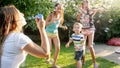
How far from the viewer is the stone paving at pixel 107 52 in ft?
30.1

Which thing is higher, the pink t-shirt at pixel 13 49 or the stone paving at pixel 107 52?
the pink t-shirt at pixel 13 49

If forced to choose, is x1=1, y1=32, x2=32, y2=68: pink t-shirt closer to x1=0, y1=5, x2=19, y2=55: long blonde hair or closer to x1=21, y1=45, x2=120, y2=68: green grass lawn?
x1=0, y1=5, x2=19, y2=55: long blonde hair

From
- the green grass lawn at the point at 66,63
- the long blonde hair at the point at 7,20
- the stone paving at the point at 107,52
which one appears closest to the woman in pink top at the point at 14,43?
the long blonde hair at the point at 7,20

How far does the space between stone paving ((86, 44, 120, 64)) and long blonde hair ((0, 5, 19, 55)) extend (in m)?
5.80

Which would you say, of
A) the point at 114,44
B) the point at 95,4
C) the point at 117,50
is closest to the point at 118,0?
the point at 95,4

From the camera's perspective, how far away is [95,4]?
41.2ft

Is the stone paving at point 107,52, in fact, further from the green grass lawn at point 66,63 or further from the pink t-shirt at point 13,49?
the pink t-shirt at point 13,49

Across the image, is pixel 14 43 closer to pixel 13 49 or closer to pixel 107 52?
pixel 13 49

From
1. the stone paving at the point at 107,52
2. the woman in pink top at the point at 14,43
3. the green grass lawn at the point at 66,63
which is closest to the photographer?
the woman in pink top at the point at 14,43

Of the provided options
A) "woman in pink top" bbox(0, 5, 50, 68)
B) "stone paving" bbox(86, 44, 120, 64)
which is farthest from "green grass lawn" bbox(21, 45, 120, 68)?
"woman in pink top" bbox(0, 5, 50, 68)

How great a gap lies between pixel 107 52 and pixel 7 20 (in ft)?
23.4

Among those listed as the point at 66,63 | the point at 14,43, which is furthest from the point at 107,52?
the point at 14,43

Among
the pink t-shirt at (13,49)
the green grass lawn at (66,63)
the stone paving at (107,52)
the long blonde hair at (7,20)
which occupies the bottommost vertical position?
the stone paving at (107,52)

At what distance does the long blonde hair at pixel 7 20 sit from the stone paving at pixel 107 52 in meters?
5.80
